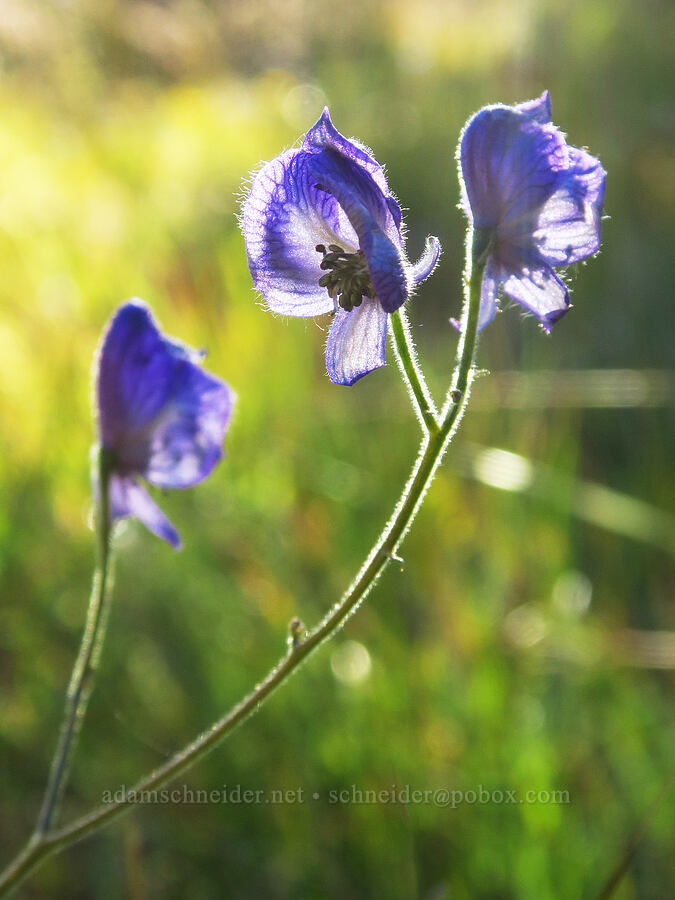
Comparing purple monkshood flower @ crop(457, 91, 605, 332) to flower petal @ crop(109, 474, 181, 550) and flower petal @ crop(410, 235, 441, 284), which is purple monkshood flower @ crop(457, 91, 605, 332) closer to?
flower petal @ crop(410, 235, 441, 284)

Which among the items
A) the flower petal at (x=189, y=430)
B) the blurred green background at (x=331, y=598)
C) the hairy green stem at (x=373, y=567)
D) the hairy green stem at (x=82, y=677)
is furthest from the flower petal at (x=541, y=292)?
the blurred green background at (x=331, y=598)

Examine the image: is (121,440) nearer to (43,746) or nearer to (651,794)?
(43,746)

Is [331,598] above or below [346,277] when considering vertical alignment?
below

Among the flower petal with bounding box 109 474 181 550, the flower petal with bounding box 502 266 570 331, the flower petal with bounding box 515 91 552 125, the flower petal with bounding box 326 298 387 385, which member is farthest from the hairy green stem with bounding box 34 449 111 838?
the flower petal with bounding box 515 91 552 125

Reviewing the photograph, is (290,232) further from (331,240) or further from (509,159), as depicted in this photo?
(509,159)

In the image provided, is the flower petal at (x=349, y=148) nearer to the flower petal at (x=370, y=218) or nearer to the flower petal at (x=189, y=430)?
the flower petal at (x=370, y=218)

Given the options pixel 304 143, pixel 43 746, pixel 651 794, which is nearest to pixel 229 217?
pixel 43 746

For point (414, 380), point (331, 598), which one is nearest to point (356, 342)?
point (414, 380)
